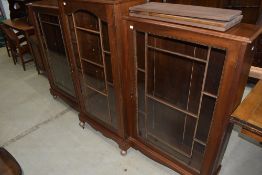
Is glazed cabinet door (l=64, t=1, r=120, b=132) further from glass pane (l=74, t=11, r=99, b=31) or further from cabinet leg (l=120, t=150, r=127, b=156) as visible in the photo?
cabinet leg (l=120, t=150, r=127, b=156)

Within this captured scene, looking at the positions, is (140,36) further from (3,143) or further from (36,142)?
(3,143)

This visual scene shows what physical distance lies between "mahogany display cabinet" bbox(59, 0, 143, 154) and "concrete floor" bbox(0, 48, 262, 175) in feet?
0.49

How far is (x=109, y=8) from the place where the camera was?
1305 millimetres

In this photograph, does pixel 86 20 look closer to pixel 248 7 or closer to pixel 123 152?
pixel 123 152

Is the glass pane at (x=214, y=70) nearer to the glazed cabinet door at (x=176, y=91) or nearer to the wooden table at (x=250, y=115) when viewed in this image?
the glazed cabinet door at (x=176, y=91)

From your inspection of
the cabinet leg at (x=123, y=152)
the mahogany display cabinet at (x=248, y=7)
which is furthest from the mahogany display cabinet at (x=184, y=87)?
the mahogany display cabinet at (x=248, y=7)

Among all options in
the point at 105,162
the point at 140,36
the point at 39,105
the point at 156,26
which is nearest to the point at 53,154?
the point at 105,162

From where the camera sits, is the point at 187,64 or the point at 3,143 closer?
the point at 187,64

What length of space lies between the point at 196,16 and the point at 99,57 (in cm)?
89

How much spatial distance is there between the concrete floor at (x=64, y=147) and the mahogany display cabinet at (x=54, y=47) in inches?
9.7

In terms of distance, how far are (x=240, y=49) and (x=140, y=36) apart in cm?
65

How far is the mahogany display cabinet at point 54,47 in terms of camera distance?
2041 millimetres

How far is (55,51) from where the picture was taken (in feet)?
7.55

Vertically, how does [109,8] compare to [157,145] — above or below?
above
